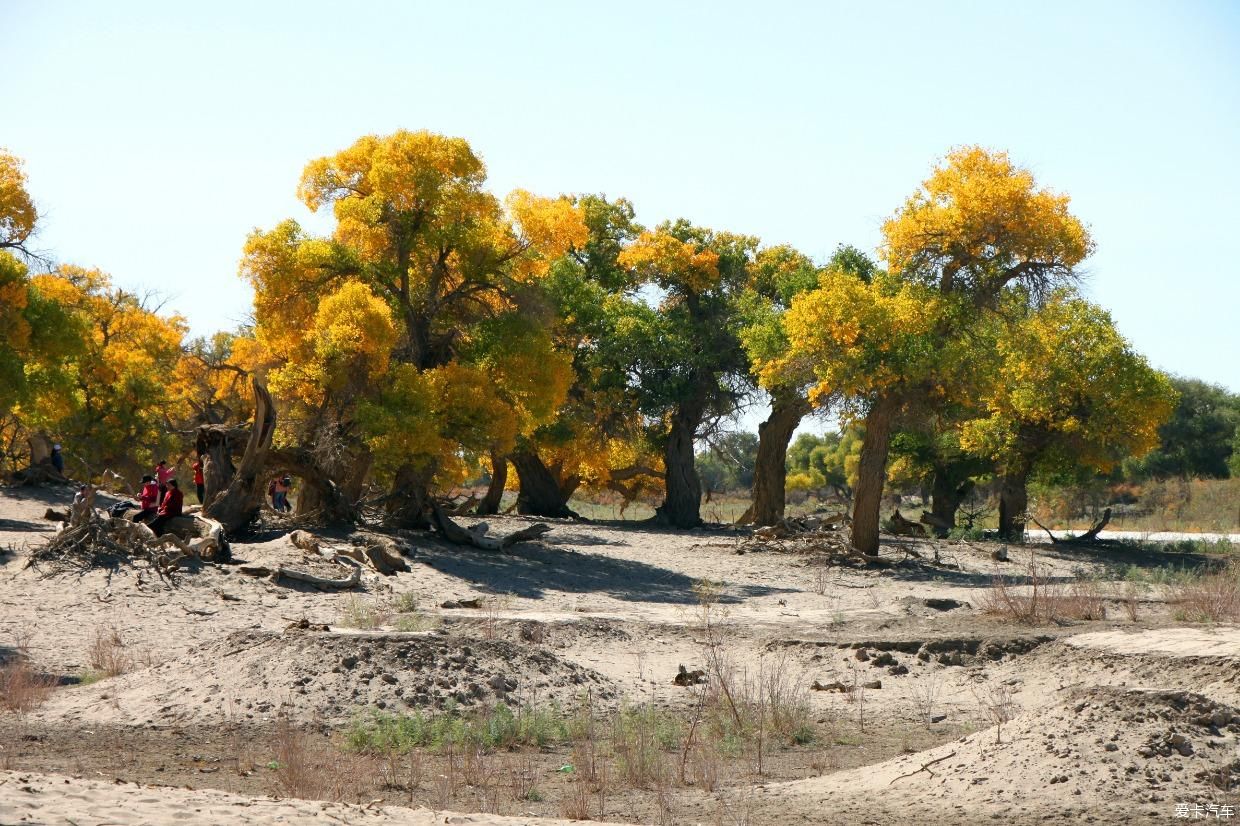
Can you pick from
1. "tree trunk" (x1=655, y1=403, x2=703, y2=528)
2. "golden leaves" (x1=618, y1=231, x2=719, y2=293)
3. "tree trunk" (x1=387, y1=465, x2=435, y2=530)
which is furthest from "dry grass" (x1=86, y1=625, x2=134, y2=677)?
"golden leaves" (x1=618, y1=231, x2=719, y2=293)

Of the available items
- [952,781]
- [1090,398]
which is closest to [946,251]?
[1090,398]

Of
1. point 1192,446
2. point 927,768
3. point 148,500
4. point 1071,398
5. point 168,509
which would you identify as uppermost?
point 1192,446

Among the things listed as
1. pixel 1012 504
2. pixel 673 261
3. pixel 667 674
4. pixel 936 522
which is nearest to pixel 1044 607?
pixel 667 674

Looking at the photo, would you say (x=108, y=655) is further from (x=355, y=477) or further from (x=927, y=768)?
(x=355, y=477)

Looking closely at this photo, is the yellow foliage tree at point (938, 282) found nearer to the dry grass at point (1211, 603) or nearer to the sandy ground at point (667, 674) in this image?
the sandy ground at point (667, 674)

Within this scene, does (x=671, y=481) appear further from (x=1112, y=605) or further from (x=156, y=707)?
(x=156, y=707)

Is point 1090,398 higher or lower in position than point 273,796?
higher

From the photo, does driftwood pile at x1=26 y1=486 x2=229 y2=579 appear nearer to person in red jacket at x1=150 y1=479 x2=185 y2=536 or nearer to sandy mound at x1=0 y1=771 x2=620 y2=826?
person in red jacket at x1=150 y1=479 x2=185 y2=536

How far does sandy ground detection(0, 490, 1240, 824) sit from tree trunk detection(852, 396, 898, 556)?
2.06 meters

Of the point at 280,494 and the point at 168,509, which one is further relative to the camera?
the point at 280,494

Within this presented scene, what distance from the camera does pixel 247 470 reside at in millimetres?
21594

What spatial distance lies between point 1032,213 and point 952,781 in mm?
16084

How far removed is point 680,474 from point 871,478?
1068 cm

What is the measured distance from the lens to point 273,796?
25.3 feet
